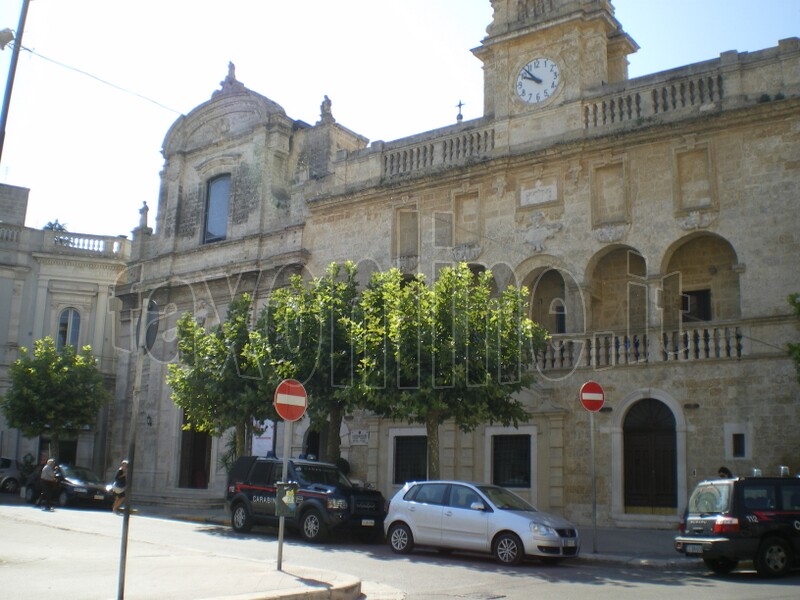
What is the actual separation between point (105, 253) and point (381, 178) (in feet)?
60.9

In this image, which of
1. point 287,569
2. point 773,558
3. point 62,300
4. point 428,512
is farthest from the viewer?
point 62,300

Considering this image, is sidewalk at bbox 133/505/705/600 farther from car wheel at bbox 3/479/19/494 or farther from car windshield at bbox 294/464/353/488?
car wheel at bbox 3/479/19/494

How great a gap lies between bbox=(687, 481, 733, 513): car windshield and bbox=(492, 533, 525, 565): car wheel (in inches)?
109

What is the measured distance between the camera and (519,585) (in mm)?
11648

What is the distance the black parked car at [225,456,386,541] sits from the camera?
1714 centimetres

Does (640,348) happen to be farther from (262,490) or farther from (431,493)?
(262,490)

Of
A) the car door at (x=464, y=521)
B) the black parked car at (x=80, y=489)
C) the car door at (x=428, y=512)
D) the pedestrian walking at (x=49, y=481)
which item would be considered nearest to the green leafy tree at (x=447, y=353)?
the car door at (x=428, y=512)

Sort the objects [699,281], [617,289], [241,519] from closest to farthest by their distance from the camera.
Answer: [241,519], [699,281], [617,289]

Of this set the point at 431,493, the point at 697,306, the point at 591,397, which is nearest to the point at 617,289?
the point at 697,306

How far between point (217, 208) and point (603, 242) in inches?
631

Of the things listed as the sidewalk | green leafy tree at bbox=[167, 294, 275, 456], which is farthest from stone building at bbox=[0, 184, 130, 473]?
green leafy tree at bbox=[167, 294, 275, 456]

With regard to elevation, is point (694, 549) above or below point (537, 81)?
below

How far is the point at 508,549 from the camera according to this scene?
13.9 meters

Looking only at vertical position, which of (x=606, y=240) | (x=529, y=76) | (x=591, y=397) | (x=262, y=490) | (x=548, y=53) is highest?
(x=548, y=53)
